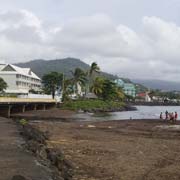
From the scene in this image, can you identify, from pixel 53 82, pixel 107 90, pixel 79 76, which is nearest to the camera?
pixel 79 76

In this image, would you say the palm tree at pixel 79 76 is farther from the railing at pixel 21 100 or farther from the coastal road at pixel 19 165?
the coastal road at pixel 19 165

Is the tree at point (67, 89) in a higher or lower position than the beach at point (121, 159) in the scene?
higher

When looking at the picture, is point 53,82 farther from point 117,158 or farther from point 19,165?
point 19,165

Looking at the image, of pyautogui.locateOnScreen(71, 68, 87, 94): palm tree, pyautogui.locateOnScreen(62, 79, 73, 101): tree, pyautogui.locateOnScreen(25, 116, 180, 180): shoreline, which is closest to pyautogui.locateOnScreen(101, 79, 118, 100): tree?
pyautogui.locateOnScreen(62, 79, 73, 101): tree

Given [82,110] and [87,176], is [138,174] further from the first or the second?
[82,110]

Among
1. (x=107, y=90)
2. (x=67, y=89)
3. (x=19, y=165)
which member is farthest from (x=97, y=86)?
(x=19, y=165)

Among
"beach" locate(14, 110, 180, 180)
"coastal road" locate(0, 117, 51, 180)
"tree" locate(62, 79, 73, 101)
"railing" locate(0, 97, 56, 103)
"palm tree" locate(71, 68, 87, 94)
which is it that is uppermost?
"palm tree" locate(71, 68, 87, 94)

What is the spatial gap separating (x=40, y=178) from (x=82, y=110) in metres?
83.0

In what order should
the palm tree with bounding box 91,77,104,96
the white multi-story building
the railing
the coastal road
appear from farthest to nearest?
the white multi-story building
the palm tree with bounding box 91,77,104,96
the railing
the coastal road

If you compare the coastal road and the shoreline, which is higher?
the coastal road

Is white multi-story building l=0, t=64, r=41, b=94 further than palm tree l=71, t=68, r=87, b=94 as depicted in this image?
Yes

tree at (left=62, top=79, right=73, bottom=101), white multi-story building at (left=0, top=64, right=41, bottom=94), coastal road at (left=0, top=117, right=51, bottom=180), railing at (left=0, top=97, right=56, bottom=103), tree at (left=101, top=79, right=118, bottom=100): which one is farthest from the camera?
white multi-story building at (left=0, top=64, right=41, bottom=94)

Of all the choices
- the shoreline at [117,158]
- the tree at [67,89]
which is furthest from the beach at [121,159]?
the tree at [67,89]

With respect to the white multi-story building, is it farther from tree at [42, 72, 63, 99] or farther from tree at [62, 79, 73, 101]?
tree at [62, 79, 73, 101]
